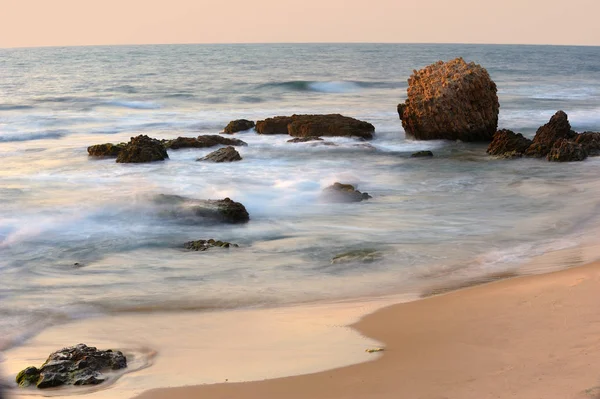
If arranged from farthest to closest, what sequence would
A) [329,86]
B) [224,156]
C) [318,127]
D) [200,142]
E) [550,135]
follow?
[329,86] < [318,127] < [200,142] < [550,135] < [224,156]

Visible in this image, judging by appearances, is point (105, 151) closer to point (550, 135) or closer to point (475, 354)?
point (550, 135)

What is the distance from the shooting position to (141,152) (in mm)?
14398

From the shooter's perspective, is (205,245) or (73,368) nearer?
(73,368)

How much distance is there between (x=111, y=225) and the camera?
32.1 feet

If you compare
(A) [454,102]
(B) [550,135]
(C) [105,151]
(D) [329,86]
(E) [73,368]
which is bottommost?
(D) [329,86]

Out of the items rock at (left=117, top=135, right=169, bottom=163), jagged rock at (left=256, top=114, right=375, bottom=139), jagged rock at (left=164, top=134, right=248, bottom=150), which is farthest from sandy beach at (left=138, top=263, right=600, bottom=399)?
jagged rock at (left=256, top=114, right=375, bottom=139)

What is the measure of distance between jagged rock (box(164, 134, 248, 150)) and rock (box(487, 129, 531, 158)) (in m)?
5.14

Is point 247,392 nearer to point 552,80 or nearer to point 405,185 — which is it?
point 405,185

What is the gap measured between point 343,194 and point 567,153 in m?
4.95

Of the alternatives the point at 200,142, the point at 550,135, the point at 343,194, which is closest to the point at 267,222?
the point at 343,194

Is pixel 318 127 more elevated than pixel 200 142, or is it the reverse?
pixel 318 127

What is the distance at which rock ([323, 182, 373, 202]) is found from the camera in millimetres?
11000

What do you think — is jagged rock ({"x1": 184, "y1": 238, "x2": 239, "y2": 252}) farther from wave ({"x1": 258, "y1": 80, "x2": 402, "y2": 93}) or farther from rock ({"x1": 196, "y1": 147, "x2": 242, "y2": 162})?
wave ({"x1": 258, "y1": 80, "x2": 402, "y2": 93})

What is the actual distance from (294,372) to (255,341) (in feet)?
2.59
